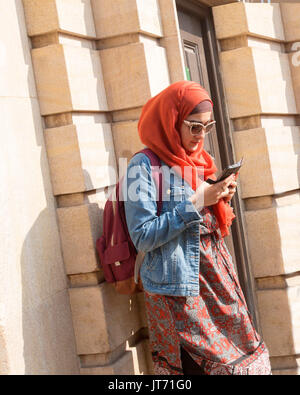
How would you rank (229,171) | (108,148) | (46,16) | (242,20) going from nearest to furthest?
(229,171), (46,16), (108,148), (242,20)

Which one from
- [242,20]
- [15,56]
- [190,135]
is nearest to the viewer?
[190,135]

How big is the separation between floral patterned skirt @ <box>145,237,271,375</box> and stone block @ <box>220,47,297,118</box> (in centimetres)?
183

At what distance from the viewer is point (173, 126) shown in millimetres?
3668

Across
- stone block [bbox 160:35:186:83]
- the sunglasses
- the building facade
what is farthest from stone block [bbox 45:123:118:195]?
stone block [bbox 160:35:186:83]

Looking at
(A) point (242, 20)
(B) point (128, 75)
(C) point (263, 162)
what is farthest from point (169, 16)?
(C) point (263, 162)

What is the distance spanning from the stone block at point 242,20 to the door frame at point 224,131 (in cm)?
13

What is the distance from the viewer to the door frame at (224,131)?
548 cm

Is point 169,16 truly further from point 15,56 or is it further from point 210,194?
point 210,194

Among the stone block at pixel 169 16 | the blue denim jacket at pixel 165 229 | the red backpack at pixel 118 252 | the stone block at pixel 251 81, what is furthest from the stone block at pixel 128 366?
the stone block at pixel 169 16

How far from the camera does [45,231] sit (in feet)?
13.1

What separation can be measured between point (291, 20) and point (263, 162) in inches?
53.8

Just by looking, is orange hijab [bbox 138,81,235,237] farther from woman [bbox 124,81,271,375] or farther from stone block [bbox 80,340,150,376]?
stone block [bbox 80,340,150,376]

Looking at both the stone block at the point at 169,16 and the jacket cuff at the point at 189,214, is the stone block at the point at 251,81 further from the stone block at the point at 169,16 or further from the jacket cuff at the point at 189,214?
the jacket cuff at the point at 189,214

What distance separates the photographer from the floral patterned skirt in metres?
3.62
